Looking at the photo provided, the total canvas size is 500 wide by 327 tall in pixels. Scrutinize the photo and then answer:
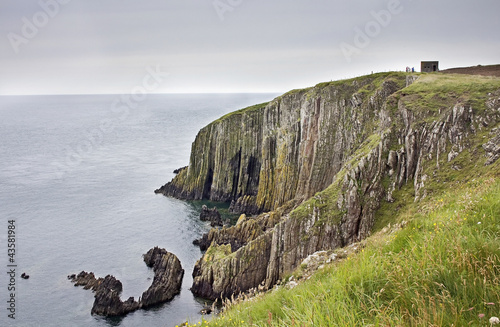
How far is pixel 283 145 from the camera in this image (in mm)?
82062

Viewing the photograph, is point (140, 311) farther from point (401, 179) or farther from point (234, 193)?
point (234, 193)

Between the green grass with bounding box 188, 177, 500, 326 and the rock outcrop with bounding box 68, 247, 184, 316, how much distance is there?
1540 inches

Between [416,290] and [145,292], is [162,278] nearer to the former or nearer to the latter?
[145,292]

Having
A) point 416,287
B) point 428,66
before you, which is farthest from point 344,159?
point 416,287

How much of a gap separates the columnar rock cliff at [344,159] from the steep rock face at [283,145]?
0.21 m

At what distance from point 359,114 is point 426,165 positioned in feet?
85.3

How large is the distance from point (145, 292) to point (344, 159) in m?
36.2

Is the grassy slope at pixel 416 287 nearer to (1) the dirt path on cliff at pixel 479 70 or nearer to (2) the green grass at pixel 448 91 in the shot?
(2) the green grass at pixel 448 91

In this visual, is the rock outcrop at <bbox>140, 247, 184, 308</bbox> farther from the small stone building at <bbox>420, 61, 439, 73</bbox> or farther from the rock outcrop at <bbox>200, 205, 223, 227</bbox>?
the small stone building at <bbox>420, 61, 439, 73</bbox>

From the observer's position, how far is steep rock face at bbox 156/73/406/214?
222ft

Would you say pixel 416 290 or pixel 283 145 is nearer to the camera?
pixel 416 290

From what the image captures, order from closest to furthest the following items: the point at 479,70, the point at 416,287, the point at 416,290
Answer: the point at 416,290 < the point at 416,287 < the point at 479,70

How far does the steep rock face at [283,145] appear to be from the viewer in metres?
67.6

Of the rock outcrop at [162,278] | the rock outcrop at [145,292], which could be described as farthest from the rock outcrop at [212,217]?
the rock outcrop at [145,292]
